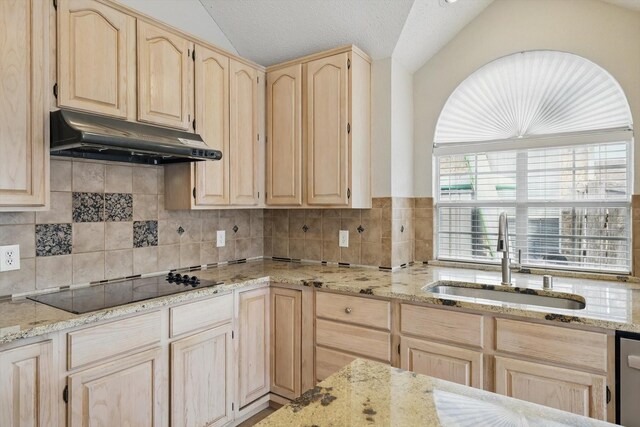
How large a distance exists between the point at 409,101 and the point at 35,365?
270cm

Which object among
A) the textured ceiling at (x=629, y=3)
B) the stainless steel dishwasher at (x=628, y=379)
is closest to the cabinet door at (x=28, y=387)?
the stainless steel dishwasher at (x=628, y=379)

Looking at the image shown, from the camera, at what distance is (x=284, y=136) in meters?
2.84

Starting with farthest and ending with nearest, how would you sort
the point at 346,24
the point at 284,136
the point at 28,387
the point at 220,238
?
the point at 220,238 < the point at 284,136 < the point at 346,24 < the point at 28,387

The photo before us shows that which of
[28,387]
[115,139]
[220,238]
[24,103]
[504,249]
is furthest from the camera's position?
[220,238]

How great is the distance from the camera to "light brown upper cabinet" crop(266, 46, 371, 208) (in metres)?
2.60

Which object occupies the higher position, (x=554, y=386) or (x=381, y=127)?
(x=381, y=127)

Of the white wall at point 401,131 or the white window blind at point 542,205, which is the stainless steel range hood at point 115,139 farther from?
the white window blind at point 542,205

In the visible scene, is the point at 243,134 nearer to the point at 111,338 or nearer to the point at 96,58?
the point at 96,58

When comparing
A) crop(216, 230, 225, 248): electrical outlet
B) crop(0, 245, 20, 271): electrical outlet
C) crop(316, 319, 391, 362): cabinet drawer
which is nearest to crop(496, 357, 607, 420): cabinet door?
crop(316, 319, 391, 362): cabinet drawer

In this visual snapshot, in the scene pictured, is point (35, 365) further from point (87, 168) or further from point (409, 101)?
point (409, 101)

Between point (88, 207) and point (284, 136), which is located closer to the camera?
point (88, 207)

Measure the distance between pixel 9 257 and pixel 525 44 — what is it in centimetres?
320

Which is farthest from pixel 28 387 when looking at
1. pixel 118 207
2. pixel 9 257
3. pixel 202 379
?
pixel 118 207

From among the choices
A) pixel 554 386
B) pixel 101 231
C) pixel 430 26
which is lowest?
pixel 554 386
